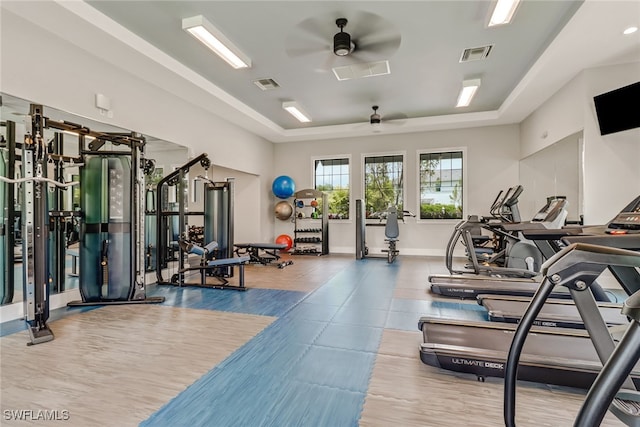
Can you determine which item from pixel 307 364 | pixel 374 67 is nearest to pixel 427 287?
pixel 307 364

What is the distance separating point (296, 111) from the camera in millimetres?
6988

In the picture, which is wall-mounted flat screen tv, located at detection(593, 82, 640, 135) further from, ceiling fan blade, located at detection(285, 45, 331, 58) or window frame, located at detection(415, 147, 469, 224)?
ceiling fan blade, located at detection(285, 45, 331, 58)

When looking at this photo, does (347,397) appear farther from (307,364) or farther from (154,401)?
(154,401)

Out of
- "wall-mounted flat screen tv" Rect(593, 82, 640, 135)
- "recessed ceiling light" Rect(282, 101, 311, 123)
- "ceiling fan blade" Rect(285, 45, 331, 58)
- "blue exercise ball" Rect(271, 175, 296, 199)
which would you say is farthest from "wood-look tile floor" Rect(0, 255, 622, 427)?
"blue exercise ball" Rect(271, 175, 296, 199)

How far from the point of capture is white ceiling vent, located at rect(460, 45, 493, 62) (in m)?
4.48

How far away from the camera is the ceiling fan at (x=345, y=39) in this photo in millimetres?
3822

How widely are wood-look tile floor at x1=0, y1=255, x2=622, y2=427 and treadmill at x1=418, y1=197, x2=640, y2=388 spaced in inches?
3.6

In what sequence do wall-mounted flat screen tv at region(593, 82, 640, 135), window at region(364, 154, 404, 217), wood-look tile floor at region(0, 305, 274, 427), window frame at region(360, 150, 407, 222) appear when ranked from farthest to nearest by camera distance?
window at region(364, 154, 404, 217) < window frame at region(360, 150, 407, 222) < wall-mounted flat screen tv at region(593, 82, 640, 135) < wood-look tile floor at region(0, 305, 274, 427)

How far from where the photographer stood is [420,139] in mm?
8375

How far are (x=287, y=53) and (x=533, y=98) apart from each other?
479cm

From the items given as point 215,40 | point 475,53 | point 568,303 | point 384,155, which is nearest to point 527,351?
point 568,303

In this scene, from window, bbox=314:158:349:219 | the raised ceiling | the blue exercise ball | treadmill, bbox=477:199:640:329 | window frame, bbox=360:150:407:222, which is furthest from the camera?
window, bbox=314:158:349:219

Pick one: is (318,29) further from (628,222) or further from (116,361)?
(116,361)

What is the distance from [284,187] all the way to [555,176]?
630cm
